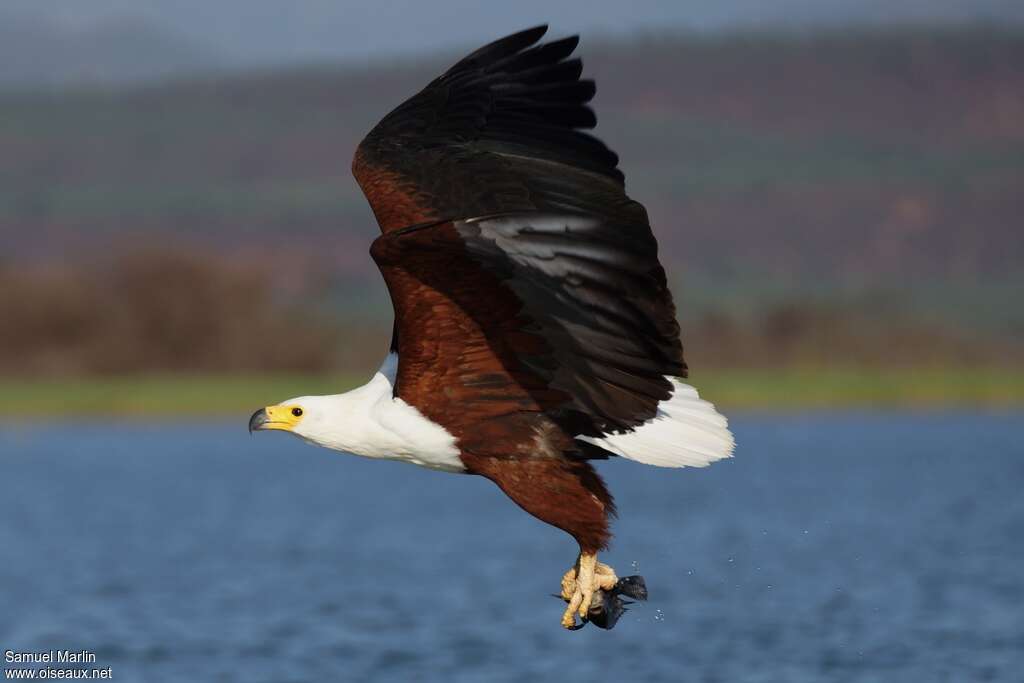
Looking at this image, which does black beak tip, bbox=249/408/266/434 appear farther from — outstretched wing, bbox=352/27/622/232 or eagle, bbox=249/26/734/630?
outstretched wing, bbox=352/27/622/232

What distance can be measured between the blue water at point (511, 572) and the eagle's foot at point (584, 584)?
409 centimetres

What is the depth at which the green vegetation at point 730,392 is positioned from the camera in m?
31.8

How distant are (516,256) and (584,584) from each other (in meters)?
1.48

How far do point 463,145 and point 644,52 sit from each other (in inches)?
2991

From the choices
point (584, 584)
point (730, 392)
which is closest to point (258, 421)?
point (584, 584)

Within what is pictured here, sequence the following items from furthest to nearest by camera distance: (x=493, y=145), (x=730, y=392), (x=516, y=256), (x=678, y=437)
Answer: (x=730, y=392) → (x=493, y=145) → (x=678, y=437) → (x=516, y=256)

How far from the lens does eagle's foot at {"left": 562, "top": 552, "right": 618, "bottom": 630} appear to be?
731cm

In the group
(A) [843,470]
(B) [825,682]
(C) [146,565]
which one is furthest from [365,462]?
(B) [825,682]

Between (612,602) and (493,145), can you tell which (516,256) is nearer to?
(493,145)

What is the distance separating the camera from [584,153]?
7.63m

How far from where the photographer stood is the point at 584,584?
24.0 feet

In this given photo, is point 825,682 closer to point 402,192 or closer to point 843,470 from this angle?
point 402,192

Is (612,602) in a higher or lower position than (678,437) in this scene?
lower

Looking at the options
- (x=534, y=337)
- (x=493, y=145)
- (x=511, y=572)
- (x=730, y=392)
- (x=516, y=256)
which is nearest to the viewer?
(x=516, y=256)
